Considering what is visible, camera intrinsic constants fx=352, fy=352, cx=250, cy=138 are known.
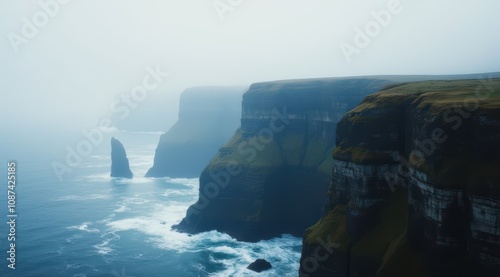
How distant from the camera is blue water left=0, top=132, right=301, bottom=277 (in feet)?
181

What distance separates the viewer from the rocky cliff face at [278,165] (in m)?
70.2

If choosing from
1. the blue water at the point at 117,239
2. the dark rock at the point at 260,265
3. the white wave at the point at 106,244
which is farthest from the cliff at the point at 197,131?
the dark rock at the point at 260,265

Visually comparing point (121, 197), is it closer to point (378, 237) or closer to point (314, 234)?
point (314, 234)

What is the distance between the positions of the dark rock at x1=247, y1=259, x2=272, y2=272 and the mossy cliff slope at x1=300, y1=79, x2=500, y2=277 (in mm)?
15669

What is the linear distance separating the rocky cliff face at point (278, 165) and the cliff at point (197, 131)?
51555mm

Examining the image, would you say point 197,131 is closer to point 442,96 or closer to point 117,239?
point 117,239

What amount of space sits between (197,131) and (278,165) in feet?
251

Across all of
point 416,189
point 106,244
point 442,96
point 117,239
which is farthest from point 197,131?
point 416,189

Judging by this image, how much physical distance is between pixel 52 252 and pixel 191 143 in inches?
3167

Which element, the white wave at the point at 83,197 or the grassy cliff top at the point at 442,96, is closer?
the grassy cliff top at the point at 442,96

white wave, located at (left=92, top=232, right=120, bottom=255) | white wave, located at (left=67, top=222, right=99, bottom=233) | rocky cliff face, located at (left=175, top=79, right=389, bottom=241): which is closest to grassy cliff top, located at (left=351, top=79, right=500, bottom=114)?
rocky cliff face, located at (left=175, top=79, right=389, bottom=241)

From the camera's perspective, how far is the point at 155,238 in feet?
225

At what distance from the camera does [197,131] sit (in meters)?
146

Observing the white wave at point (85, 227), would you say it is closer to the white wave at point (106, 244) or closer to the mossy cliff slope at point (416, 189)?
the white wave at point (106, 244)
